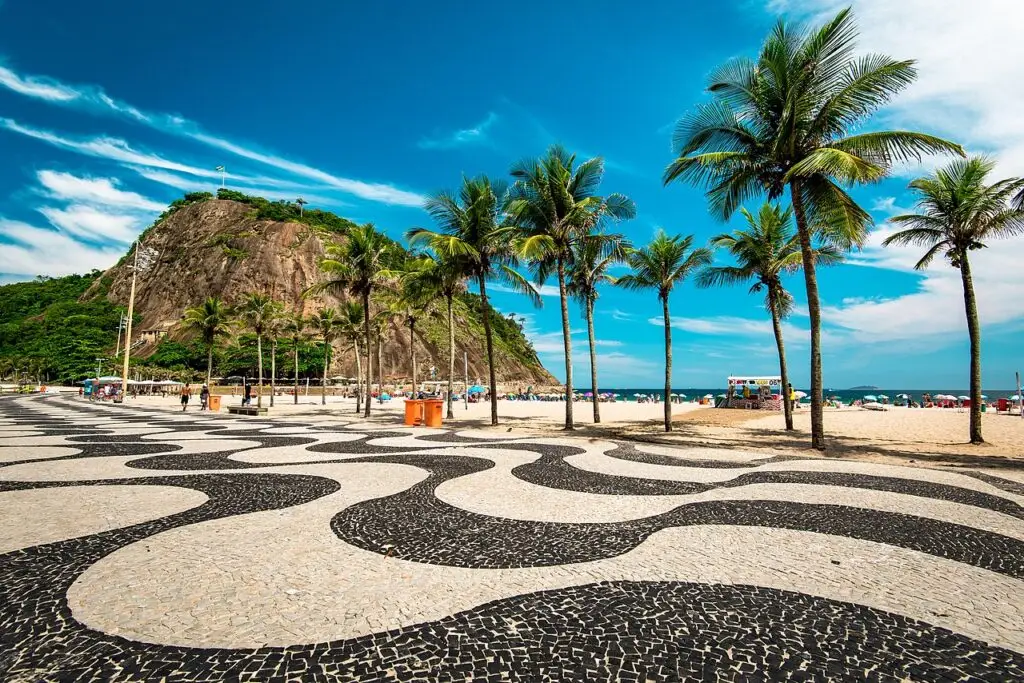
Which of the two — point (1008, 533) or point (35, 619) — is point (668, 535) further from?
point (35, 619)

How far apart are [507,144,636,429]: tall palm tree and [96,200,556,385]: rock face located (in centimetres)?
7550

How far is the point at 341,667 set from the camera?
8.95 ft

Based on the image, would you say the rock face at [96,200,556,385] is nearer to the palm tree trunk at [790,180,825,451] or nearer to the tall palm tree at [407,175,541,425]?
the tall palm tree at [407,175,541,425]

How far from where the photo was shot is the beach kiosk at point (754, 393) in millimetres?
34812

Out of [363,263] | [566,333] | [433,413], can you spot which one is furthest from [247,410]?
[566,333]

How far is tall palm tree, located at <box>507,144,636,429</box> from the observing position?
18.6m

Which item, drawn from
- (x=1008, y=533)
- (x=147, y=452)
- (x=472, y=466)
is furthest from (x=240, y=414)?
(x=1008, y=533)

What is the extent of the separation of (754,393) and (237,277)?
98.5 m

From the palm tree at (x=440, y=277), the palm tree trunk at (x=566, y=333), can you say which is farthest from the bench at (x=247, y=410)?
the palm tree trunk at (x=566, y=333)

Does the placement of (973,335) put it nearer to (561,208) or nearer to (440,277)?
(561,208)

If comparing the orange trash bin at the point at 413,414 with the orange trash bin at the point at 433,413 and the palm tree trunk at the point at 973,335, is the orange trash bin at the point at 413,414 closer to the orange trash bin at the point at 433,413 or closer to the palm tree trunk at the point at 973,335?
the orange trash bin at the point at 433,413

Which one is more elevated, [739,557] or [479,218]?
[479,218]

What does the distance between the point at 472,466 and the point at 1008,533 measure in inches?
318

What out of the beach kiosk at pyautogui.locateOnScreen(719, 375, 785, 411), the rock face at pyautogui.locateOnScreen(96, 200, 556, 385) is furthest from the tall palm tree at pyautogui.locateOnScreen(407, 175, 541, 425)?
the rock face at pyautogui.locateOnScreen(96, 200, 556, 385)
